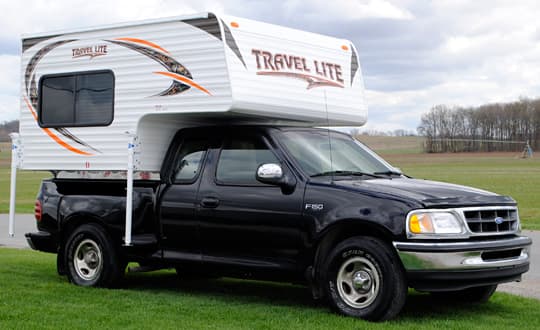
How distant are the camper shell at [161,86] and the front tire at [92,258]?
727 millimetres

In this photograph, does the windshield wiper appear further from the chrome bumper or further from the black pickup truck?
the chrome bumper

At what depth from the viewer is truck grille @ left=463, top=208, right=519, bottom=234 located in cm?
749

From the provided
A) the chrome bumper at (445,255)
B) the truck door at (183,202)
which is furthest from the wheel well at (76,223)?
the chrome bumper at (445,255)

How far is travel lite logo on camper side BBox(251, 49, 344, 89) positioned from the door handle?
1383 millimetres

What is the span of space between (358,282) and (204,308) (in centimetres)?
154

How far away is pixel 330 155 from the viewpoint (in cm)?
862

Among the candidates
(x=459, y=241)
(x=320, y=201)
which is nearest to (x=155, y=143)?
(x=320, y=201)

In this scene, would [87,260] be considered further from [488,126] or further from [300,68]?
[488,126]

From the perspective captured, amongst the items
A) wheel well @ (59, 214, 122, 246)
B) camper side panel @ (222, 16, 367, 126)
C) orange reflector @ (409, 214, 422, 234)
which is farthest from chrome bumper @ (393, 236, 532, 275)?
wheel well @ (59, 214, 122, 246)

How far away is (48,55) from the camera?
10422 millimetres

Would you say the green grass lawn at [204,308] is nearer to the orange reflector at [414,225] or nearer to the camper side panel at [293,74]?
the orange reflector at [414,225]

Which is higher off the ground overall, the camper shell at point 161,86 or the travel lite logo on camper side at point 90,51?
the travel lite logo on camper side at point 90,51

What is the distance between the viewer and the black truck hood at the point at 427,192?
7414 mm

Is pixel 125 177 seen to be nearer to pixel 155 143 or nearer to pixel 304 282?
pixel 155 143
